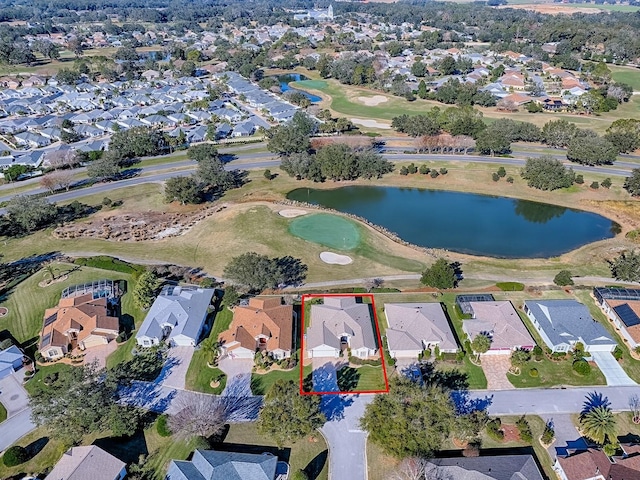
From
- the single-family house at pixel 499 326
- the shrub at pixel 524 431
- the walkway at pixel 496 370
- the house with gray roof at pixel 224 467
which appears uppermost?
the single-family house at pixel 499 326

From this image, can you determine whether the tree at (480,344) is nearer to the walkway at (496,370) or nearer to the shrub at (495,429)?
the walkway at (496,370)

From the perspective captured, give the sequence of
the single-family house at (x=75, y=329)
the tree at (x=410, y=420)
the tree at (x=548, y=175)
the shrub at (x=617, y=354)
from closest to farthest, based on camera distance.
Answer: the tree at (x=410, y=420), the shrub at (x=617, y=354), the single-family house at (x=75, y=329), the tree at (x=548, y=175)

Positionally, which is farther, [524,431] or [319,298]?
[319,298]

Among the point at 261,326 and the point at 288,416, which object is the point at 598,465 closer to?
the point at 288,416

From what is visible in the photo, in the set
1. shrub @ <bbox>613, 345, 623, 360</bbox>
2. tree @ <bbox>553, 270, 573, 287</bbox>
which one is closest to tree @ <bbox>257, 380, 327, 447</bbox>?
shrub @ <bbox>613, 345, 623, 360</bbox>

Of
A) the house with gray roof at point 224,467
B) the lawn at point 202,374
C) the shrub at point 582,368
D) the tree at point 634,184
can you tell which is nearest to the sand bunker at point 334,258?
the lawn at point 202,374

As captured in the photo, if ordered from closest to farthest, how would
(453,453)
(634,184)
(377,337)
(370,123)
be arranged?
(453,453) < (377,337) < (634,184) < (370,123)

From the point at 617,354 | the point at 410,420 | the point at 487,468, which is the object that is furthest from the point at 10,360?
the point at 617,354
